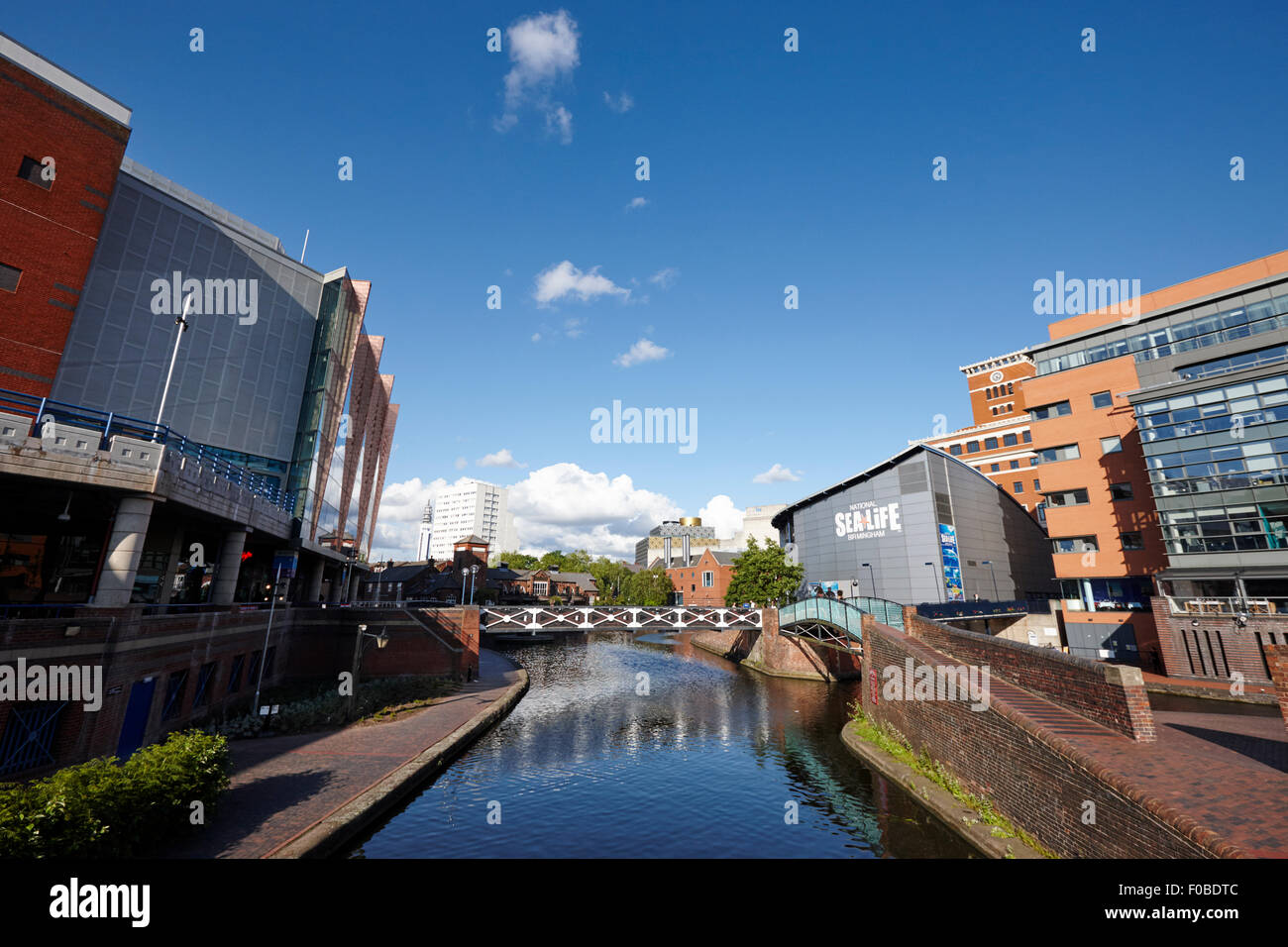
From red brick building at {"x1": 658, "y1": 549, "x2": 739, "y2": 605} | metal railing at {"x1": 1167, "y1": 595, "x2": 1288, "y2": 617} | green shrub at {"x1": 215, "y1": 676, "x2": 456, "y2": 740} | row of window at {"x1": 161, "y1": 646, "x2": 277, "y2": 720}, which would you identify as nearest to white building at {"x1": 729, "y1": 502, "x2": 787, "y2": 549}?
red brick building at {"x1": 658, "y1": 549, "x2": 739, "y2": 605}

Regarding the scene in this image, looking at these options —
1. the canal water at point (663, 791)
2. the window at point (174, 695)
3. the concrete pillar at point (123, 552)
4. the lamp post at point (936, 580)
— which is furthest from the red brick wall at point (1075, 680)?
the lamp post at point (936, 580)

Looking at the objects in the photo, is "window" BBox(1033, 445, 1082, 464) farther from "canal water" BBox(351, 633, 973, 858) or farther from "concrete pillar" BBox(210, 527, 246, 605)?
"concrete pillar" BBox(210, 527, 246, 605)

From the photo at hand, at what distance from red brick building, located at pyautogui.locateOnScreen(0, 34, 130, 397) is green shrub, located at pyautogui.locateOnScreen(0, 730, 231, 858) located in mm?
22277

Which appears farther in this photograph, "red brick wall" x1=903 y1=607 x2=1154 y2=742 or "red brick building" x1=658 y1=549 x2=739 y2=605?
"red brick building" x1=658 y1=549 x2=739 y2=605

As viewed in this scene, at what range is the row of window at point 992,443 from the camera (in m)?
60.1

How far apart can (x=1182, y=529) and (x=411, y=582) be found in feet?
297

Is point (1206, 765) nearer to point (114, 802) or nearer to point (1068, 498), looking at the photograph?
point (114, 802)

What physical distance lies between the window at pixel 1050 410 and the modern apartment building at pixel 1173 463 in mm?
75

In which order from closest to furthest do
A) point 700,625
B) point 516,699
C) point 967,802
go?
point 967,802
point 516,699
point 700,625

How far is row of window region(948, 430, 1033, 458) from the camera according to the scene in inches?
2367

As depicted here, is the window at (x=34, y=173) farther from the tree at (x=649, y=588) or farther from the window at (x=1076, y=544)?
the tree at (x=649, y=588)

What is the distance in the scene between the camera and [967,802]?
1483cm
